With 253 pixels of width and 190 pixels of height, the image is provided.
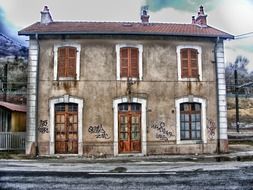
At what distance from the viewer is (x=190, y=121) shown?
14938 mm

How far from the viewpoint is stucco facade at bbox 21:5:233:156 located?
1439 centimetres

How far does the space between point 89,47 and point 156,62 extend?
2917 mm

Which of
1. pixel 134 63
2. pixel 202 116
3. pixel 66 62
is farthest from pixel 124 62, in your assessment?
pixel 202 116

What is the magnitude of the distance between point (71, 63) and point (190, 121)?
5.63 metres

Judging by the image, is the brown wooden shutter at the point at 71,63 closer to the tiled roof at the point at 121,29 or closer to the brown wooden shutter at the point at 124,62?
the tiled roof at the point at 121,29

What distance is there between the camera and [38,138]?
1430 centimetres

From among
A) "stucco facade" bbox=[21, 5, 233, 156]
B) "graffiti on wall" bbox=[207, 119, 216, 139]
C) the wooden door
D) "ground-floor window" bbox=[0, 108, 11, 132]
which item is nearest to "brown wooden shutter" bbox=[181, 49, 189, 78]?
"stucco facade" bbox=[21, 5, 233, 156]

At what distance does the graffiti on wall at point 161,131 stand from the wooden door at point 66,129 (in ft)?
10.7

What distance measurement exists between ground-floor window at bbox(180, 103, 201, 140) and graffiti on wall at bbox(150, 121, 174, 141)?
62cm

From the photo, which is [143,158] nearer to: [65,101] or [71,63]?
[65,101]

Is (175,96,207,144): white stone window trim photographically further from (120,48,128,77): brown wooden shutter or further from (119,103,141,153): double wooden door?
(120,48,128,77): brown wooden shutter

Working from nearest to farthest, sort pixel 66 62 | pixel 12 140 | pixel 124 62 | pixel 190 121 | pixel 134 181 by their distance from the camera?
pixel 134 181 < pixel 66 62 < pixel 124 62 < pixel 190 121 < pixel 12 140

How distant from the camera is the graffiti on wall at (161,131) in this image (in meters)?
14.7

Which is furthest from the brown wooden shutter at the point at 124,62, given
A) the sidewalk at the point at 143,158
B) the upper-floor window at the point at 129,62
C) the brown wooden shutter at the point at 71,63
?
the sidewalk at the point at 143,158
